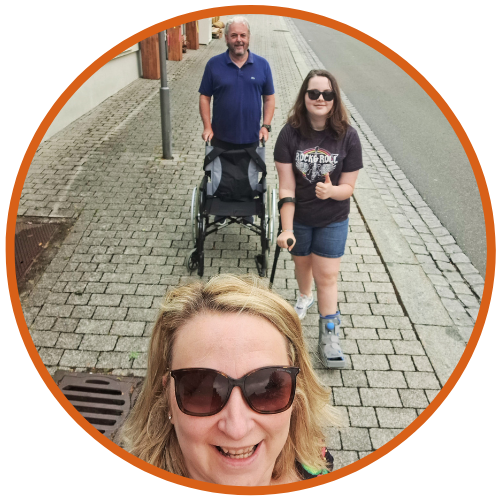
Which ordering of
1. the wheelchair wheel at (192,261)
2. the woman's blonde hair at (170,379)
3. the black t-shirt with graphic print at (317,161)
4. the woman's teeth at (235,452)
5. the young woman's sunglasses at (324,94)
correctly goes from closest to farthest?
the woman's teeth at (235,452) < the woman's blonde hair at (170,379) < the young woman's sunglasses at (324,94) < the black t-shirt with graphic print at (317,161) < the wheelchair wheel at (192,261)

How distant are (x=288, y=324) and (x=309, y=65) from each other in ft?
43.0

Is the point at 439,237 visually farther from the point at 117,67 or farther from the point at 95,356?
the point at 117,67

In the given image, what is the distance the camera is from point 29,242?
193 inches

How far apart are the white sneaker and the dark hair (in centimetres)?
159

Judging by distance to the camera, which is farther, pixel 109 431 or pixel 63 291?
pixel 63 291

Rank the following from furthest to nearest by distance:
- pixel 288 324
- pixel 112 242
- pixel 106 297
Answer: pixel 112 242 → pixel 106 297 → pixel 288 324

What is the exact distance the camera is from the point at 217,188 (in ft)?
14.3

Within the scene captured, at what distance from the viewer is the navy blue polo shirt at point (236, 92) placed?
4.54m

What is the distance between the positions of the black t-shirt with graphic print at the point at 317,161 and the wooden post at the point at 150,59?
9693 mm

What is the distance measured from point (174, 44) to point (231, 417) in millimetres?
14260

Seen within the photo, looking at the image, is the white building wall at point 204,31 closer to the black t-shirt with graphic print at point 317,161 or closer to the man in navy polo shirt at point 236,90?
the man in navy polo shirt at point 236,90

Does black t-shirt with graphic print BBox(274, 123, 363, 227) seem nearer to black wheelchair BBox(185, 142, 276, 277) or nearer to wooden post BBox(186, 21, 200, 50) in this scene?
black wheelchair BBox(185, 142, 276, 277)

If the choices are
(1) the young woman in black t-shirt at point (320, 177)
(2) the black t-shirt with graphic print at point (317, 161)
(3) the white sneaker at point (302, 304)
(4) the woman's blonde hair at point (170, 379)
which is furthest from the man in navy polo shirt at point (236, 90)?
(4) the woman's blonde hair at point (170, 379)

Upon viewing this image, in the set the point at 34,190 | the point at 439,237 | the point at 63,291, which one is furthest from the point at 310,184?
the point at 34,190
